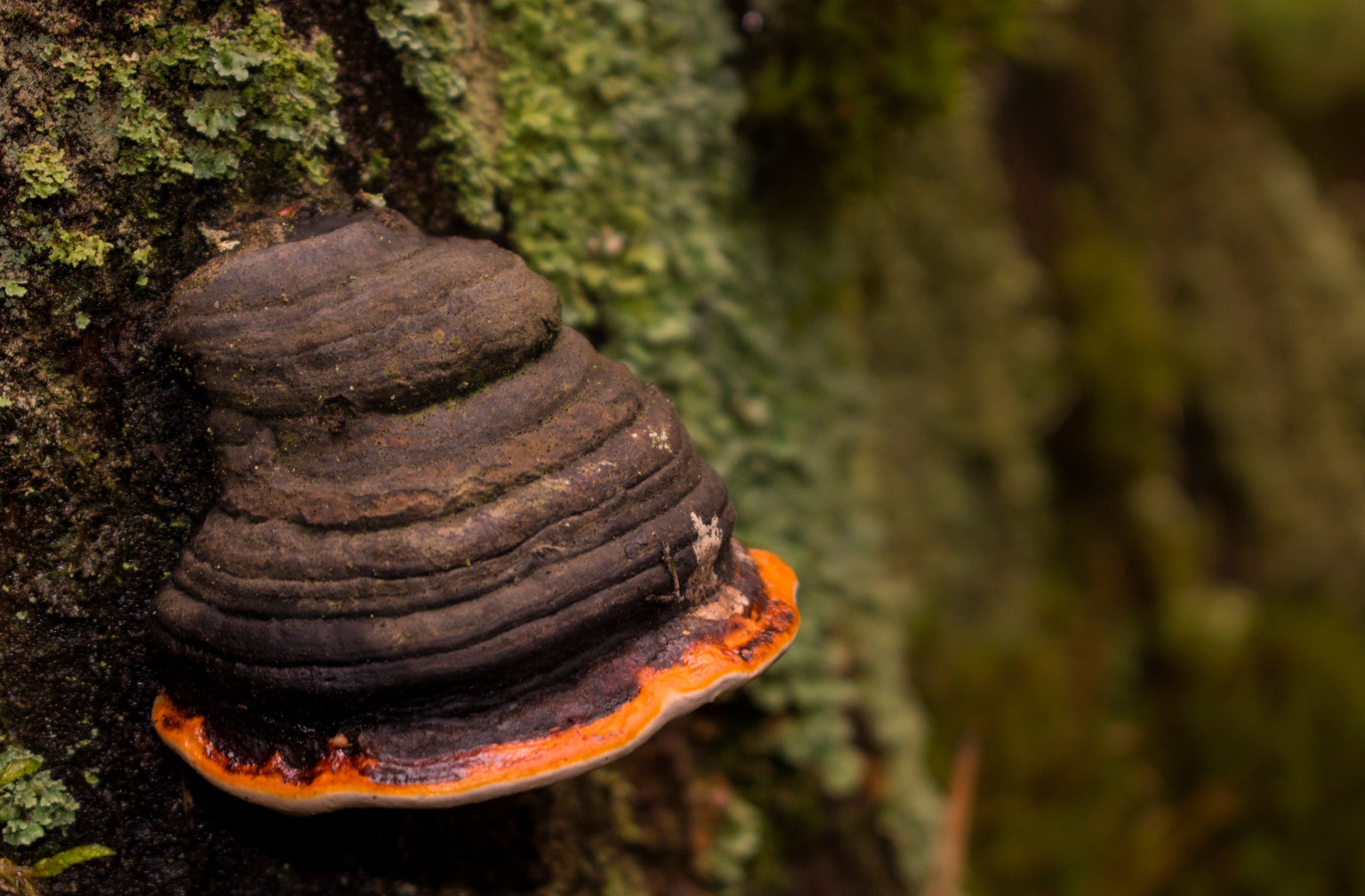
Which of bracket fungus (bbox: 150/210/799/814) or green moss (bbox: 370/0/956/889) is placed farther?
green moss (bbox: 370/0/956/889)

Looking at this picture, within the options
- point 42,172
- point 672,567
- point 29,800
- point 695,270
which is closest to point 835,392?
A: point 695,270

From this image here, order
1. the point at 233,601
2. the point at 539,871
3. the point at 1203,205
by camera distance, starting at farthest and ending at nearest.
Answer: the point at 1203,205, the point at 539,871, the point at 233,601

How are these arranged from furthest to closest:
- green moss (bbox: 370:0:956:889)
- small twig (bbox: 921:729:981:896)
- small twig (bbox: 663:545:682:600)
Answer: small twig (bbox: 921:729:981:896), green moss (bbox: 370:0:956:889), small twig (bbox: 663:545:682:600)

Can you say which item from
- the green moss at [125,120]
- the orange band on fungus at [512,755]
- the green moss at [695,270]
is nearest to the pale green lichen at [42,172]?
the green moss at [125,120]

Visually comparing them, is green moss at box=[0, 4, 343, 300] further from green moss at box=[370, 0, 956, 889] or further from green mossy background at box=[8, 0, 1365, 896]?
green moss at box=[370, 0, 956, 889]

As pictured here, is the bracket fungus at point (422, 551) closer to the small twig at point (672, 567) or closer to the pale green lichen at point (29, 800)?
the small twig at point (672, 567)

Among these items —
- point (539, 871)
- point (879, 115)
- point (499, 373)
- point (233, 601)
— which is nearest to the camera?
point (233, 601)

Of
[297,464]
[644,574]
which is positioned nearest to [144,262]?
[297,464]

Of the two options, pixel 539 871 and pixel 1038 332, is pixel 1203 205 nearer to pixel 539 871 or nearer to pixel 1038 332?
pixel 1038 332

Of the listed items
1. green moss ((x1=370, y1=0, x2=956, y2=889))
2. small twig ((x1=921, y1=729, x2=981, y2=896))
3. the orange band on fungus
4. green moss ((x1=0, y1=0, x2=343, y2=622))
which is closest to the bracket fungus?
the orange band on fungus
